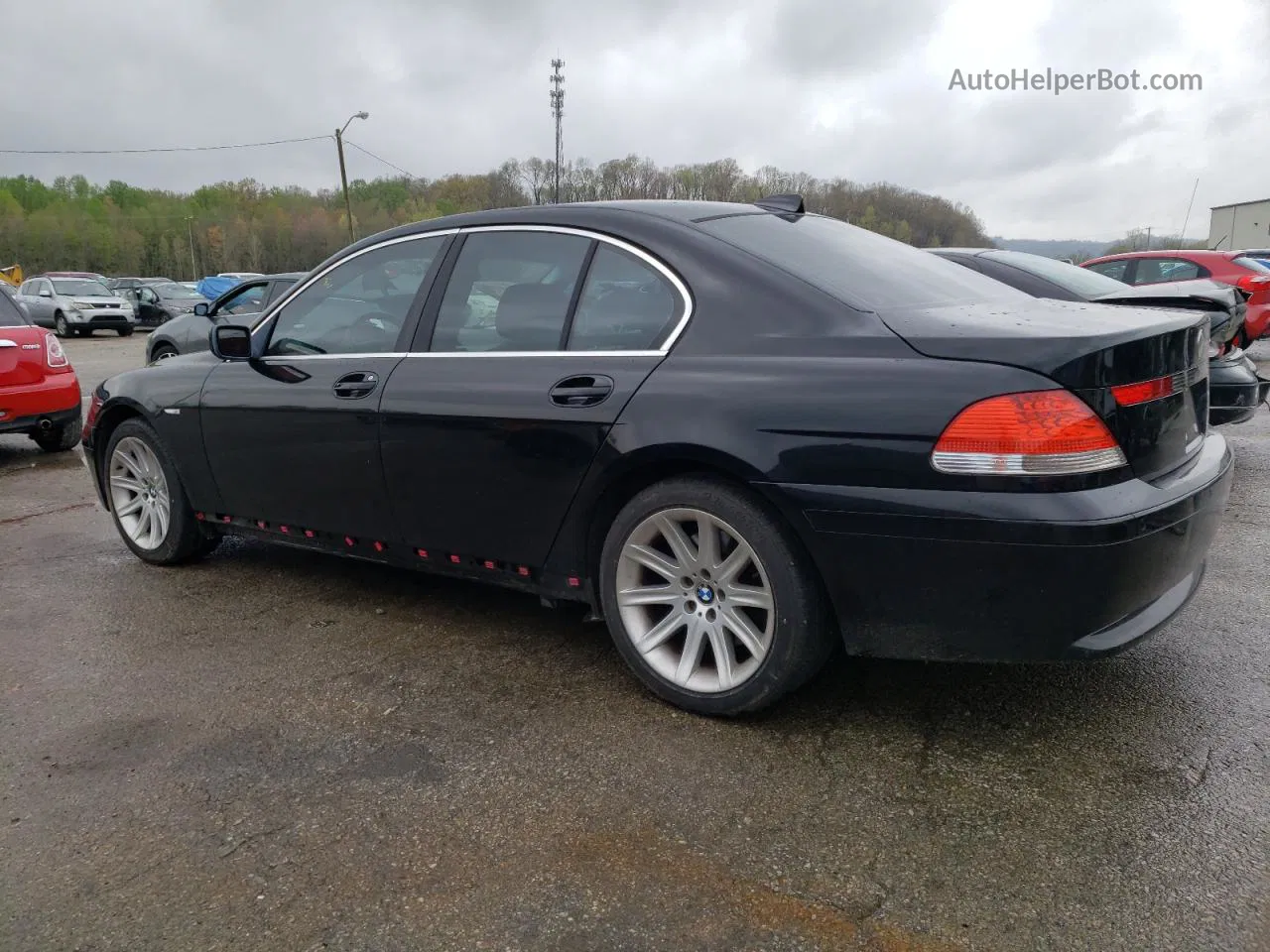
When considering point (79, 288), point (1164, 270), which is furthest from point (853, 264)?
point (79, 288)

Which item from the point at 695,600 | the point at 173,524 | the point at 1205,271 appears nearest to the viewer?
the point at 695,600

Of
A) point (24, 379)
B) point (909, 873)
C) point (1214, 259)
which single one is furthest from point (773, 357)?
point (1214, 259)

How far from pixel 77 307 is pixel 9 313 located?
21.0 meters

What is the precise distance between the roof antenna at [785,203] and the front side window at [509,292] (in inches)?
33.2

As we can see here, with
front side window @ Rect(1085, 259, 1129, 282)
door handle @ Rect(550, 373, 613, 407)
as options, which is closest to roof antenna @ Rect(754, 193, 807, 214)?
door handle @ Rect(550, 373, 613, 407)

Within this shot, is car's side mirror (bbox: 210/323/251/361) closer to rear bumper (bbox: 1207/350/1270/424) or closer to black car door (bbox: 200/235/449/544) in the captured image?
black car door (bbox: 200/235/449/544)

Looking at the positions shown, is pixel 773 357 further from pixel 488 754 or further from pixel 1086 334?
pixel 488 754

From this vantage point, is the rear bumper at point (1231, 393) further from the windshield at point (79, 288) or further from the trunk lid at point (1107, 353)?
the windshield at point (79, 288)

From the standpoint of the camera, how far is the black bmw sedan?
251 centimetres

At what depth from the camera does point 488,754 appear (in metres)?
2.88

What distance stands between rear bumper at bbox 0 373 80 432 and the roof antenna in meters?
6.46

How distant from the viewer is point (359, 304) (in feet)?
→ 13.1

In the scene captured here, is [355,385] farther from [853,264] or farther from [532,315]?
[853,264]

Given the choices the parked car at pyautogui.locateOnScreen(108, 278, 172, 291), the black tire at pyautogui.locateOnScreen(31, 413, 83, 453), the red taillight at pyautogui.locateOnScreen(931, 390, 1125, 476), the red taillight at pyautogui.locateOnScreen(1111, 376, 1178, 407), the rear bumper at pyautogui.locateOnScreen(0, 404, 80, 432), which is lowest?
the black tire at pyautogui.locateOnScreen(31, 413, 83, 453)
